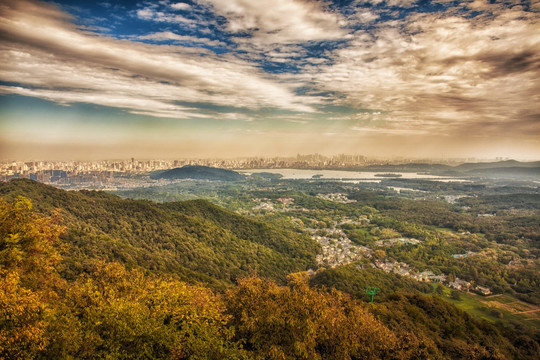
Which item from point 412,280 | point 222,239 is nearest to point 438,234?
point 412,280

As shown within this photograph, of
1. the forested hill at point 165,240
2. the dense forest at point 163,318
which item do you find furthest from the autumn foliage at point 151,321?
the forested hill at point 165,240

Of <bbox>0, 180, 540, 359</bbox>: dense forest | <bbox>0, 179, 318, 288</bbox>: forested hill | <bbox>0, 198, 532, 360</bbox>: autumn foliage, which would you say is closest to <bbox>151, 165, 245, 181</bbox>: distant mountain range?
<bbox>0, 179, 318, 288</bbox>: forested hill

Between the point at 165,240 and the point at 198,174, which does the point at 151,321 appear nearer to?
the point at 165,240

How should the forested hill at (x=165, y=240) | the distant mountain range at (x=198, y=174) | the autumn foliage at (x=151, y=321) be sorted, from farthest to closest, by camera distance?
the distant mountain range at (x=198, y=174) < the forested hill at (x=165, y=240) < the autumn foliage at (x=151, y=321)

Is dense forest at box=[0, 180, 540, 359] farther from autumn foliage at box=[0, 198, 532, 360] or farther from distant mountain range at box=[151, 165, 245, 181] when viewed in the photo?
distant mountain range at box=[151, 165, 245, 181]

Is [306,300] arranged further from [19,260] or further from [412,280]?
[412,280]

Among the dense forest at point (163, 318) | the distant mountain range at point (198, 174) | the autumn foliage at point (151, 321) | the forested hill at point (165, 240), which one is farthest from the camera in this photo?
the distant mountain range at point (198, 174)

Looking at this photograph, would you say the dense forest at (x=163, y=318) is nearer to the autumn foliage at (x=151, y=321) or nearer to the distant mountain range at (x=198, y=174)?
the autumn foliage at (x=151, y=321)

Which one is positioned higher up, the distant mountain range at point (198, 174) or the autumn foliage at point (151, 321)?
the autumn foliage at point (151, 321)
